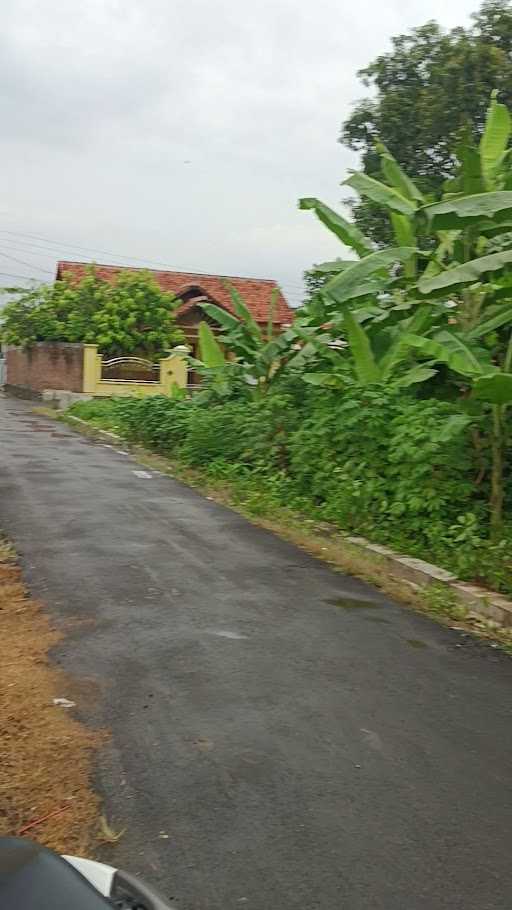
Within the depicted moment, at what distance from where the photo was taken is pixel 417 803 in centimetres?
379

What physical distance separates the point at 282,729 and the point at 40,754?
3.85ft

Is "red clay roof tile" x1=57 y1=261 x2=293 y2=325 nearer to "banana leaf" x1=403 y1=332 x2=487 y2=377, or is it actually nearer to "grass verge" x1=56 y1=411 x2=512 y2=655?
"grass verge" x1=56 y1=411 x2=512 y2=655

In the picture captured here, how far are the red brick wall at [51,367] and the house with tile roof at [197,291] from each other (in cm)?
400

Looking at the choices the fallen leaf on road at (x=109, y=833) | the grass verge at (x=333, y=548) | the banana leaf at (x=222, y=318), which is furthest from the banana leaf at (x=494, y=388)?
the banana leaf at (x=222, y=318)

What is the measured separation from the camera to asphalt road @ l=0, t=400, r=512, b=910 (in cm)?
326

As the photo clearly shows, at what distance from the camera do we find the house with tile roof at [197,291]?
36219 mm

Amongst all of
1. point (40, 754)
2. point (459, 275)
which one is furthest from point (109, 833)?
point (459, 275)

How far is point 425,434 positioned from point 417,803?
4.81 meters

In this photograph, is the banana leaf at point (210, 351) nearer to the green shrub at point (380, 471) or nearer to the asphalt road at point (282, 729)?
the green shrub at point (380, 471)

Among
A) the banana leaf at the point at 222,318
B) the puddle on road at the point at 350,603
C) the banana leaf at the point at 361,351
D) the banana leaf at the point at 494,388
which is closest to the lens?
the puddle on road at the point at 350,603

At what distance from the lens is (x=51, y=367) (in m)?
33.5

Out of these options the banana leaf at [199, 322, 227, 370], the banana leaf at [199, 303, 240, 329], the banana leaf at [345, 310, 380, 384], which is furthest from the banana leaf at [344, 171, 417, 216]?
the banana leaf at [199, 322, 227, 370]

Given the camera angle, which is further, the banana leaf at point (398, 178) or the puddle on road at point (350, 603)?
the banana leaf at point (398, 178)

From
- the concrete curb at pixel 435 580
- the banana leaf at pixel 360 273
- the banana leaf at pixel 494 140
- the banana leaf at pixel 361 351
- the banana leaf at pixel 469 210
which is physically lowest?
the concrete curb at pixel 435 580
